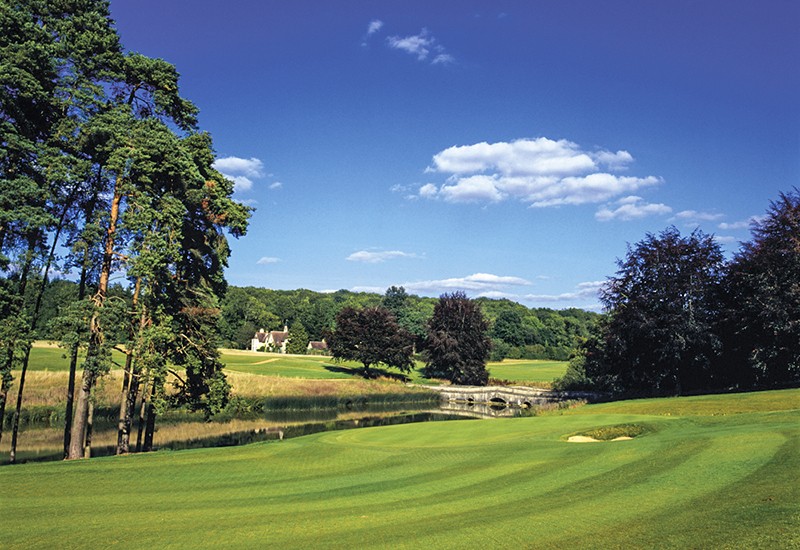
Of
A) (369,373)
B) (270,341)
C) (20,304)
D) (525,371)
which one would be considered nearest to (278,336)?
(270,341)

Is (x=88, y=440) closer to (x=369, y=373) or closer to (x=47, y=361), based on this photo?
(x=47, y=361)

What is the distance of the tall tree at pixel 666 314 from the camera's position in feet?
143

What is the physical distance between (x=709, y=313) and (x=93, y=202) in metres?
48.0

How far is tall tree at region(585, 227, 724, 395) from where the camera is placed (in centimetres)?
4344

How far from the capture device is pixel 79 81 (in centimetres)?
2583

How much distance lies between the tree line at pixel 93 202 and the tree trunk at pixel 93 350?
50mm

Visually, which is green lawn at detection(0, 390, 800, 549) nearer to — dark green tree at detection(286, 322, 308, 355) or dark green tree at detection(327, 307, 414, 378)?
dark green tree at detection(327, 307, 414, 378)

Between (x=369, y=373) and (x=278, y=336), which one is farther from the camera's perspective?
(x=278, y=336)

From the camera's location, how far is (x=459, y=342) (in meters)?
84.2

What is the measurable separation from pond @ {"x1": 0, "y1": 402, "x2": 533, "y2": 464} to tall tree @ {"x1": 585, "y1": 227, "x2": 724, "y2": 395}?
1234 cm

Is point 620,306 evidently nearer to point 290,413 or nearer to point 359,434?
point 359,434

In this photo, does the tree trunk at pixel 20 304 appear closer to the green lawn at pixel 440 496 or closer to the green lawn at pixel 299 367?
the green lawn at pixel 440 496

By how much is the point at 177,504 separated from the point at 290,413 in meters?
43.7

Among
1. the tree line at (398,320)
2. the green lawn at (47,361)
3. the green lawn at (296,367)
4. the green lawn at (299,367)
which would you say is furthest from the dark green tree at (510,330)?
the green lawn at (47,361)
